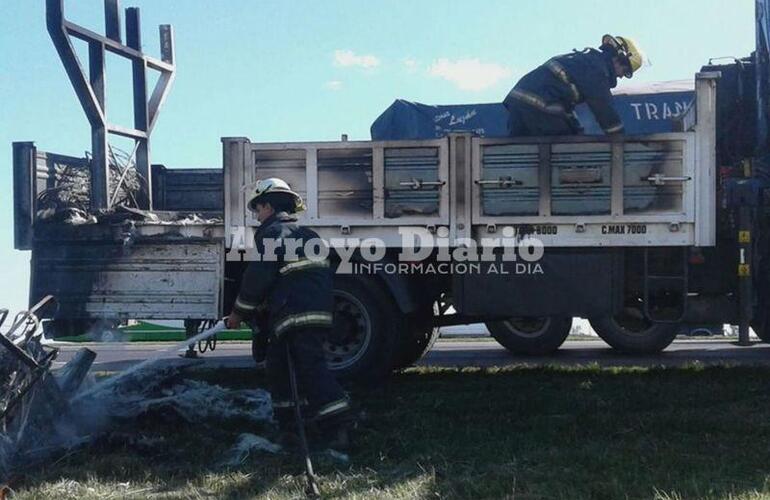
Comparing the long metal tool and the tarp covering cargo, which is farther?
the tarp covering cargo

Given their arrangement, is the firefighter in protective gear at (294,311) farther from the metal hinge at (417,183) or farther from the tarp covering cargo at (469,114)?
the tarp covering cargo at (469,114)

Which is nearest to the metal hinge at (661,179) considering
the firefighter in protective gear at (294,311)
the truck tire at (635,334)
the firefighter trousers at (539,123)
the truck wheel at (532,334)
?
the firefighter trousers at (539,123)

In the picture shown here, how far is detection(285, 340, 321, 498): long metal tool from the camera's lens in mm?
4289

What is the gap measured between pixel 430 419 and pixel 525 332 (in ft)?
13.7

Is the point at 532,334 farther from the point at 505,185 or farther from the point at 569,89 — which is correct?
the point at 569,89

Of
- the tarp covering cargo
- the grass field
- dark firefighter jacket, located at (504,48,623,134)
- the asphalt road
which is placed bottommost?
the asphalt road

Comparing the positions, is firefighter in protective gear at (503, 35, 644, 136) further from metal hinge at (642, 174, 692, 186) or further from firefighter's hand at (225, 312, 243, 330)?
firefighter's hand at (225, 312, 243, 330)

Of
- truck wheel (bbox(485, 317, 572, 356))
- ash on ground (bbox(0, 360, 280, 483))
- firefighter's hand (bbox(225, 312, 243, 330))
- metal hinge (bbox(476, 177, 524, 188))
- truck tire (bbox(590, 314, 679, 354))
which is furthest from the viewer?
truck wheel (bbox(485, 317, 572, 356))

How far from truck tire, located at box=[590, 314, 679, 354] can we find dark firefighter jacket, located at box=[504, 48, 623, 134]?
287 cm

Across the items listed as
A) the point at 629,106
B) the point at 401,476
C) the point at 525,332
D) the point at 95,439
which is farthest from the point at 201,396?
the point at 629,106

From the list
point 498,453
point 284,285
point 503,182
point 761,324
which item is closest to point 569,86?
point 503,182

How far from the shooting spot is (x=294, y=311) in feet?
17.1

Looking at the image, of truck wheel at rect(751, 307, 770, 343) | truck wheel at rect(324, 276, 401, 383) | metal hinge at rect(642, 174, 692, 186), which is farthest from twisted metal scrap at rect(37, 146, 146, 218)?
truck wheel at rect(751, 307, 770, 343)

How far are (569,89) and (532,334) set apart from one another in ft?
11.1
